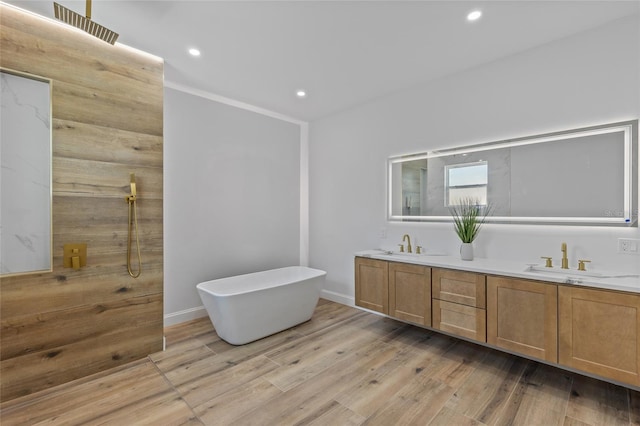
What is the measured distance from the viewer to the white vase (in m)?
2.63

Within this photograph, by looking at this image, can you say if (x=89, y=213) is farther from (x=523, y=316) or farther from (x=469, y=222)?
(x=523, y=316)

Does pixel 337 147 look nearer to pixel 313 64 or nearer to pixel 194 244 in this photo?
pixel 313 64

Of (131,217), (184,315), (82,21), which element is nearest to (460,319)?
(184,315)

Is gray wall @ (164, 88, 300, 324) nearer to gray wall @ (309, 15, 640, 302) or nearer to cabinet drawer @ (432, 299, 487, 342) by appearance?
gray wall @ (309, 15, 640, 302)

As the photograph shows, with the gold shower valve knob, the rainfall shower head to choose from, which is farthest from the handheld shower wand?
the rainfall shower head

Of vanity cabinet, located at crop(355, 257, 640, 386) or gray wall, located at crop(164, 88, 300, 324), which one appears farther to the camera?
gray wall, located at crop(164, 88, 300, 324)

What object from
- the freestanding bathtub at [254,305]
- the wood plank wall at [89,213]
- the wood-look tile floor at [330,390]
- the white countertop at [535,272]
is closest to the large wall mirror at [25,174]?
the wood plank wall at [89,213]

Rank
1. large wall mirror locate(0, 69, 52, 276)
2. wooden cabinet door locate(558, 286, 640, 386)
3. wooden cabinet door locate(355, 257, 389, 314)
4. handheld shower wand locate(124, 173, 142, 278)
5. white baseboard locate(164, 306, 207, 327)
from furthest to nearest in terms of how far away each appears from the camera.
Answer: white baseboard locate(164, 306, 207, 327)
wooden cabinet door locate(355, 257, 389, 314)
handheld shower wand locate(124, 173, 142, 278)
large wall mirror locate(0, 69, 52, 276)
wooden cabinet door locate(558, 286, 640, 386)

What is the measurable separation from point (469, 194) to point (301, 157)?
8.25ft

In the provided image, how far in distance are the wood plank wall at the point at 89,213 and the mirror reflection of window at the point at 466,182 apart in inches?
114

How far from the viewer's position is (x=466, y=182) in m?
2.87

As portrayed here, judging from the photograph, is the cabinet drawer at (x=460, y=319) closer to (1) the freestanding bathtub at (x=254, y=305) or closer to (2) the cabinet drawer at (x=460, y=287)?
(2) the cabinet drawer at (x=460, y=287)

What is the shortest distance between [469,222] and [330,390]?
1.93 meters

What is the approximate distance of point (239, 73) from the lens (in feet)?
9.50
